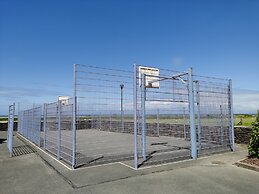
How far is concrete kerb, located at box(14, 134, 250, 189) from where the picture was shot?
5.62 metres

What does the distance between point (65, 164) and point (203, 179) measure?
184 inches

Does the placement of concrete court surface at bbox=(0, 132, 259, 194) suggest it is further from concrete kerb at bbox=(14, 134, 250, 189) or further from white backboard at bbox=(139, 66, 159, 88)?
white backboard at bbox=(139, 66, 159, 88)

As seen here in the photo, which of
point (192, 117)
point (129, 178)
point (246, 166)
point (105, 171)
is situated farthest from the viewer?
point (192, 117)

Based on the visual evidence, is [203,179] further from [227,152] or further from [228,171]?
[227,152]

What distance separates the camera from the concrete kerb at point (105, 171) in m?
5.62

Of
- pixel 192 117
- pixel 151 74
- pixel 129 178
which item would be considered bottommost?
pixel 129 178

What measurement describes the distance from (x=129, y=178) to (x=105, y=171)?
3.33ft

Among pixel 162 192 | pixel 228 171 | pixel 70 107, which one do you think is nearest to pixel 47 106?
pixel 70 107

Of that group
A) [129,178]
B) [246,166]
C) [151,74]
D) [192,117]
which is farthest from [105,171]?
→ [246,166]

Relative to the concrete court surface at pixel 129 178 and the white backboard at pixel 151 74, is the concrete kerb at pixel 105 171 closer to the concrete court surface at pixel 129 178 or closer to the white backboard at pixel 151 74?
the concrete court surface at pixel 129 178

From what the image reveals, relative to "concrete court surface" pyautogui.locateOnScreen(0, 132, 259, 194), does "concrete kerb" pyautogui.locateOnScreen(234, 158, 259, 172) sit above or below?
above

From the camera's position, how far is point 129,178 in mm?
5809

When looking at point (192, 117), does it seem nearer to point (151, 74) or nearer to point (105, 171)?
point (151, 74)

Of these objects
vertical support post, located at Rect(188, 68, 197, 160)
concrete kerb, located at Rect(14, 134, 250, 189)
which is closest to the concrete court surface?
concrete kerb, located at Rect(14, 134, 250, 189)
